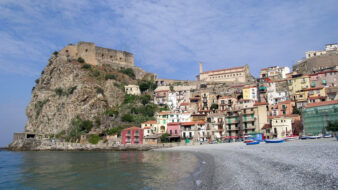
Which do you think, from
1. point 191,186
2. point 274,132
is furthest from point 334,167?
point 274,132

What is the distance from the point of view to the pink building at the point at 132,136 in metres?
59.4

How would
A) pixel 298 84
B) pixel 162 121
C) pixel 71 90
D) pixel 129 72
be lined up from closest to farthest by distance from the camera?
pixel 298 84 → pixel 162 121 → pixel 71 90 → pixel 129 72

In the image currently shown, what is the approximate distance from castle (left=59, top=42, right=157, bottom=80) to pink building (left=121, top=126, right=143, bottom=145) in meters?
37.0

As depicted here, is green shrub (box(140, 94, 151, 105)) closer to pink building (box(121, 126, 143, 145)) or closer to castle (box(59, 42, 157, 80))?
pink building (box(121, 126, 143, 145))

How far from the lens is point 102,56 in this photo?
9200 cm

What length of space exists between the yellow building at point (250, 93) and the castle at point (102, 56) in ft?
128

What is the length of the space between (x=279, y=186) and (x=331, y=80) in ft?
195

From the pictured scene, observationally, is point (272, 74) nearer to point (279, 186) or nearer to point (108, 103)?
point (108, 103)

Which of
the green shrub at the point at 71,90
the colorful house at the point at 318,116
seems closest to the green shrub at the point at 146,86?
the green shrub at the point at 71,90

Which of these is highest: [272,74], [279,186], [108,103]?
[272,74]

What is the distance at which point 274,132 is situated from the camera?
163ft

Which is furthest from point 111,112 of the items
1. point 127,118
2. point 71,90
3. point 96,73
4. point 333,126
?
point 333,126

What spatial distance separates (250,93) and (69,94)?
49.2 meters

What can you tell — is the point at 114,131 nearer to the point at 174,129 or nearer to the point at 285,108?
the point at 174,129
